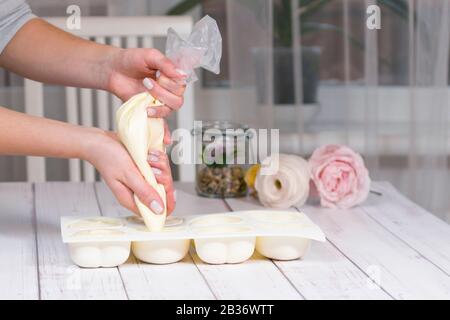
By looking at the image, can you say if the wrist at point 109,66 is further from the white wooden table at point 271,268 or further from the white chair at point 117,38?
the white chair at point 117,38

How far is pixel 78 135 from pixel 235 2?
1.36 m

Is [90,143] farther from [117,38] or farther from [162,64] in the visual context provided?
[117,38]

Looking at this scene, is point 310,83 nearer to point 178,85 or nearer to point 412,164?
point 412,164

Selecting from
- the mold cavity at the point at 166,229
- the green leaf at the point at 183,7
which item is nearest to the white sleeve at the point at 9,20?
the mold cavity at the point at 166,229

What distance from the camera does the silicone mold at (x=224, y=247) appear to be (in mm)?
1154

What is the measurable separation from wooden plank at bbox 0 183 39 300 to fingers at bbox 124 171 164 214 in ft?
0.52

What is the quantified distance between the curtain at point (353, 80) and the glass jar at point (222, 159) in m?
0.89

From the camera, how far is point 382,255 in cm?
124

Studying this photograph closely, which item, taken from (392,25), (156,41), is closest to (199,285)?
(156,41)

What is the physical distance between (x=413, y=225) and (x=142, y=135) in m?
0.48

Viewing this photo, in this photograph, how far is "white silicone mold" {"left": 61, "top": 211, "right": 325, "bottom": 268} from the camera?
3.75 feet

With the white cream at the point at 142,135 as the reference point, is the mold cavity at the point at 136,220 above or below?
below

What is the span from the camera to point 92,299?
1.02 meters

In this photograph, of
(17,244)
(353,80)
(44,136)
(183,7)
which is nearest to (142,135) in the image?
(44,136)
